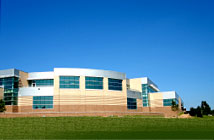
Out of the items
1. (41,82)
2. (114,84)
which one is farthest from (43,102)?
(114,84)

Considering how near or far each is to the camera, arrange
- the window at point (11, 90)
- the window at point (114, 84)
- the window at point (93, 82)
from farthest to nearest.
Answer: the window at point (114, 84)
the window at point (93, 82)
the window at point (11, 90)

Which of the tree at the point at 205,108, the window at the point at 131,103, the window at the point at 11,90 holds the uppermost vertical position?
the window at the point at 11,90

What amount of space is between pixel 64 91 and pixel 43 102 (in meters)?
4.64

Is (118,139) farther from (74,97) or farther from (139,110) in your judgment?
(139,110)

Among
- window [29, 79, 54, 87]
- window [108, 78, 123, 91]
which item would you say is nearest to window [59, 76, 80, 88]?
window [29, 79, 54, 87]

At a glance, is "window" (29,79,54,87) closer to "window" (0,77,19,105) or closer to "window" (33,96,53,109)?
"window" (0,77,19,105)

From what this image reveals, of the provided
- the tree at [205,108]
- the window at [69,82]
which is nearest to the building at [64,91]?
the window at [69,82]

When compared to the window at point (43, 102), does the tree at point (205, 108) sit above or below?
below

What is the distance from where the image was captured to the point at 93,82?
5188 cm

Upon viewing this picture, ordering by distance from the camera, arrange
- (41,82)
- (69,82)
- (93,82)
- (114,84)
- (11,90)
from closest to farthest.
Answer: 1. (69,82)
2. (11,90)
3. (93,82)
4. (41,82)
5. (114,84)

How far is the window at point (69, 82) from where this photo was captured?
50.0 meters

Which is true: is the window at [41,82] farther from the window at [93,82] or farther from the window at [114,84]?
the window at [114,84]

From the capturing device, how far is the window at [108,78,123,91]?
5378cm

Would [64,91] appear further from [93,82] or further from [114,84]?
[114,84]
